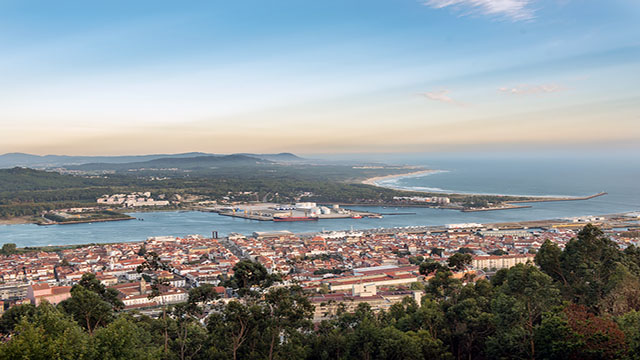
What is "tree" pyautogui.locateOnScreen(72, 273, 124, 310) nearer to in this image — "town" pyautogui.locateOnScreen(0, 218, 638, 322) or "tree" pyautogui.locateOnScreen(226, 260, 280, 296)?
"tree" pyautogui.locateOnScreen(226, 260, 280, 296)

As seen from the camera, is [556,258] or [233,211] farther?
[233,211]

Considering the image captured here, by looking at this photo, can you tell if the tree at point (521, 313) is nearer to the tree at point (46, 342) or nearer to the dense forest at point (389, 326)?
the dense forest at point (389, 326)

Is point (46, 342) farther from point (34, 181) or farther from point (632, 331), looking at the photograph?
point (34, 181)

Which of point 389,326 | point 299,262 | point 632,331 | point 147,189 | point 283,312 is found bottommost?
point 299,262

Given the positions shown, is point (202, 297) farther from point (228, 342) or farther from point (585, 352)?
point (585, 352)

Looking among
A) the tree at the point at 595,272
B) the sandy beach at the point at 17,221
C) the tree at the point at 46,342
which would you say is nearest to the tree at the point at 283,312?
the tree at the point at 46,342

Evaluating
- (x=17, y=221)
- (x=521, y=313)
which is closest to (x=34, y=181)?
(x=17, y=221)

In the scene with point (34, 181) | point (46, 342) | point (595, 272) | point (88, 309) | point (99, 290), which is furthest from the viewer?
point (34, 181)

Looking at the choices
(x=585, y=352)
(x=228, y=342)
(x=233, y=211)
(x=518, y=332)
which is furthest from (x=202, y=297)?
(x=233, y=211)

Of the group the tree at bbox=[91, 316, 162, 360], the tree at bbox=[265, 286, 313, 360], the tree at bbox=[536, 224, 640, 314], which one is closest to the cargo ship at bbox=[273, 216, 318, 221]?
the tree at bbox=[536, 224, 640, 314]
